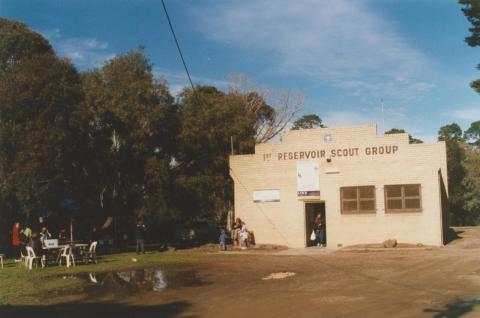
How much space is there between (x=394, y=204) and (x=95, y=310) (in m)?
16.3

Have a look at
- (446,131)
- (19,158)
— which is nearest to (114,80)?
(19,158)

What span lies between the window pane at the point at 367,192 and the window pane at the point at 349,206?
495 mm

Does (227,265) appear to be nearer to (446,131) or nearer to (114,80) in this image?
(114,80)

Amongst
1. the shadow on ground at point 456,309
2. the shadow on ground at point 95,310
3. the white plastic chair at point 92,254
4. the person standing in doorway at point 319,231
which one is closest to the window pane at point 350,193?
the person standing in doorway at point 319,231

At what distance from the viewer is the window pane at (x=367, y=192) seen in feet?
81.4

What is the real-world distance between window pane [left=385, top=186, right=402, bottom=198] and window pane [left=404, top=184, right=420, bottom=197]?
304 mm

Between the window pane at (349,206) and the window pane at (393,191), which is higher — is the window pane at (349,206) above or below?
below

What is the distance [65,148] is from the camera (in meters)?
25.2

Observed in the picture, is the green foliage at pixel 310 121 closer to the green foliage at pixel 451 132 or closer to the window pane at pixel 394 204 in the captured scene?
the green foliage at pixel 451 132

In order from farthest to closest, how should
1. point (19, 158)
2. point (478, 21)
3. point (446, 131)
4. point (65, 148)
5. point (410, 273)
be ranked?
1. point (446, 131)
2. point (65, 148)
3. point (19, 158)
4. point (478, 21)
5. point (410, 273)

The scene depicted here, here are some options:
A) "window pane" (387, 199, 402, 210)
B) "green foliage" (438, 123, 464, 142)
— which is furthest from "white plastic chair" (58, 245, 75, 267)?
"green foliage" (438, 123, 464, 142)

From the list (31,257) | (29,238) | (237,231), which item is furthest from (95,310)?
(237,231)

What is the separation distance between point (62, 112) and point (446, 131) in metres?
65.2

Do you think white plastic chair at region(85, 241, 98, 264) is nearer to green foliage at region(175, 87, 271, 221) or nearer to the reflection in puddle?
the reflection in puddle
